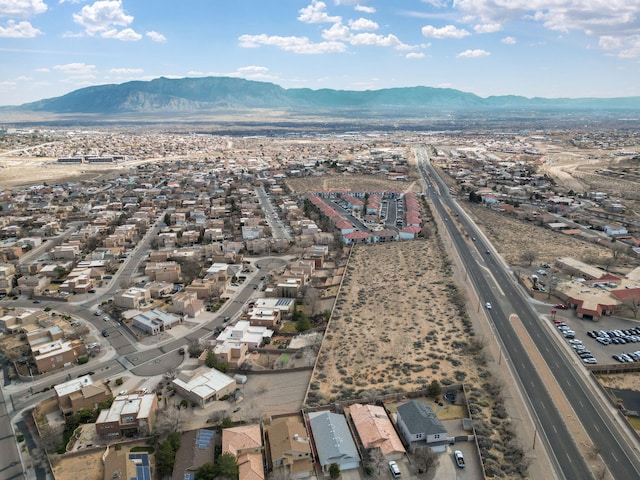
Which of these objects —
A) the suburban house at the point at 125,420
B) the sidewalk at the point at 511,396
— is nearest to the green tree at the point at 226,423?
the suburban house at the point at 125,420

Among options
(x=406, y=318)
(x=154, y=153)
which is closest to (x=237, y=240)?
(x=406, y=318)

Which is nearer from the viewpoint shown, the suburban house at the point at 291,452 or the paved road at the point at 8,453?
the suburban house at the point at 291,452

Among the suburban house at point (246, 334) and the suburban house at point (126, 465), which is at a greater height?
the suburban house at point (246, 334)

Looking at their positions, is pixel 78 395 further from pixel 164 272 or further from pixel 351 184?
pixel 351 184

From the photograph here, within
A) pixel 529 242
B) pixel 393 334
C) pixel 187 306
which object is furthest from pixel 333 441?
pixel 529 242

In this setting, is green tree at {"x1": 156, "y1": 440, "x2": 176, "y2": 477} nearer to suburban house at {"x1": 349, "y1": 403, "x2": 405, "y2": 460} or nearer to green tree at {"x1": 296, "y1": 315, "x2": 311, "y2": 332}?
suburban house at {"x1": 349, "y1": 403, "x2": 405, "y2": 460}

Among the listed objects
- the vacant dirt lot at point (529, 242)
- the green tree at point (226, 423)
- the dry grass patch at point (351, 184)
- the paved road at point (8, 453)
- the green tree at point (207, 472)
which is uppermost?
the dry grass patch at point (351, 184)

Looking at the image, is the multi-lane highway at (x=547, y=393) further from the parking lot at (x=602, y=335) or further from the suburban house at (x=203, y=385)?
the suburban house at (x=203, y=385)
